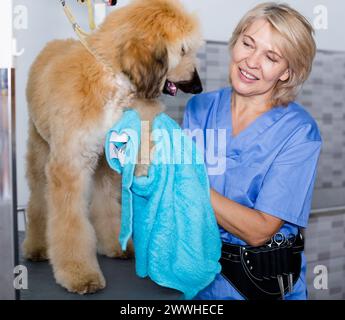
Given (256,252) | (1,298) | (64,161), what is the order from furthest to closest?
(64,161) < (256,252) < (1,298)

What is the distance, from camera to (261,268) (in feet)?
4.13

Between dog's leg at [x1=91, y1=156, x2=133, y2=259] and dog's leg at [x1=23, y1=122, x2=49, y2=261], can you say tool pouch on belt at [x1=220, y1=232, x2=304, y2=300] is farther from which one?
dog's leg at [x1=23, y1=122, x2=49, y2=261]

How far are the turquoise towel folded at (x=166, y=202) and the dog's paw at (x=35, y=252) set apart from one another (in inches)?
12.8

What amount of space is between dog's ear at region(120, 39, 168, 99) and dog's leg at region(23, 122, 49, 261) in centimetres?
30

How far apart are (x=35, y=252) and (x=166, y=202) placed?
1.50 ft

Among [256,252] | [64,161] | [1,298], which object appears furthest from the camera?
[64,161]

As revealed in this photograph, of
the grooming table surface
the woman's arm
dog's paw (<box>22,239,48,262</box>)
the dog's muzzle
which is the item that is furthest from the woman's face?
dog's paw (<box>22,239,48,262</box>)

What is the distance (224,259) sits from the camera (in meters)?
1.28

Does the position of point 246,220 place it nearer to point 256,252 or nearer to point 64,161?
point 256,252

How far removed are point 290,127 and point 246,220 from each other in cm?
25

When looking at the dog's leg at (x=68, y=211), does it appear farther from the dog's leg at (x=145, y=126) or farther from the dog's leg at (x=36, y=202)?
the dog's leg at (x=145, y=126)

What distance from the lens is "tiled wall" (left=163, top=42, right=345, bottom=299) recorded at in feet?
5.36

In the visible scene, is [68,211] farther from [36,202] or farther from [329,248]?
[329,248]
